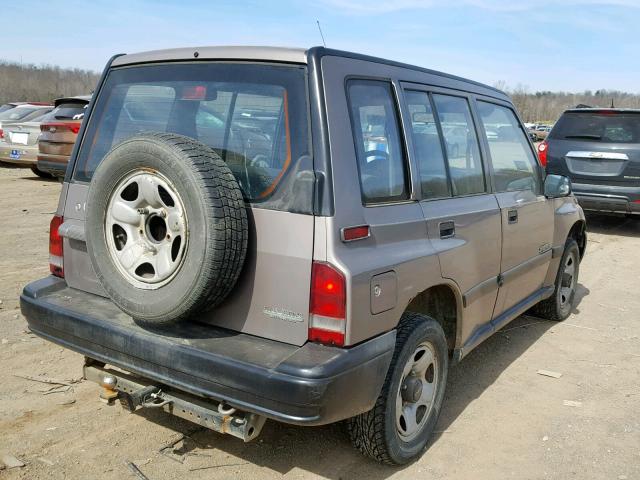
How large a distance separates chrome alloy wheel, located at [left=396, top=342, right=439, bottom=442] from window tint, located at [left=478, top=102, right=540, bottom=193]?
1.41m

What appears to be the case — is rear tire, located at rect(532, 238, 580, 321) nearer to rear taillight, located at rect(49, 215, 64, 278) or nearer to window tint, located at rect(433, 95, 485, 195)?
window tint, located at rect(433, 95, 485, 195)

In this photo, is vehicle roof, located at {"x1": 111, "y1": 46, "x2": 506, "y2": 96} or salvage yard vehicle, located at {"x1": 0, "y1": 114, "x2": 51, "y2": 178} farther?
salvage yard vehicle, located at {"x1": 0, "y1": 114, "x2": 51, "y2": 178}

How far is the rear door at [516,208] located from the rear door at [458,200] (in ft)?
0.62

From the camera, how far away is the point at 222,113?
2.86m

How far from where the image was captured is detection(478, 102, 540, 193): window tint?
4137 mm

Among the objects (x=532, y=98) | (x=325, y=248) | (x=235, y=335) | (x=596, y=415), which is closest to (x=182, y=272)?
(x=235, y=335)

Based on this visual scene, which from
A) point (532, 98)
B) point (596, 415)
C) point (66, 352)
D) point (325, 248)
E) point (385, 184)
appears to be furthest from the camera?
point (532, 98)

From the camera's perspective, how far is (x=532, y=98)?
98125mm

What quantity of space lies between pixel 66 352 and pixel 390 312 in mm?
2610

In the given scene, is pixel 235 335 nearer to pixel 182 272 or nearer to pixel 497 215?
pixel 182 272

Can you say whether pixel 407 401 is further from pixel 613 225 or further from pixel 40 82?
pixel 40 82

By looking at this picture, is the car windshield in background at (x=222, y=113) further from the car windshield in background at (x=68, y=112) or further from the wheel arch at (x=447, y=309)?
the car windshield in background at (x=68, y=112)

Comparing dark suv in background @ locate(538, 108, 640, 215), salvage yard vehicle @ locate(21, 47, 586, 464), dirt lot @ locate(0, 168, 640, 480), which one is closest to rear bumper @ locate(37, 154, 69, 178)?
dirt lot @ locate(0, 168, 640, 480)

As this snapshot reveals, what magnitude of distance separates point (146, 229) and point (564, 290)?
14.0 ft
